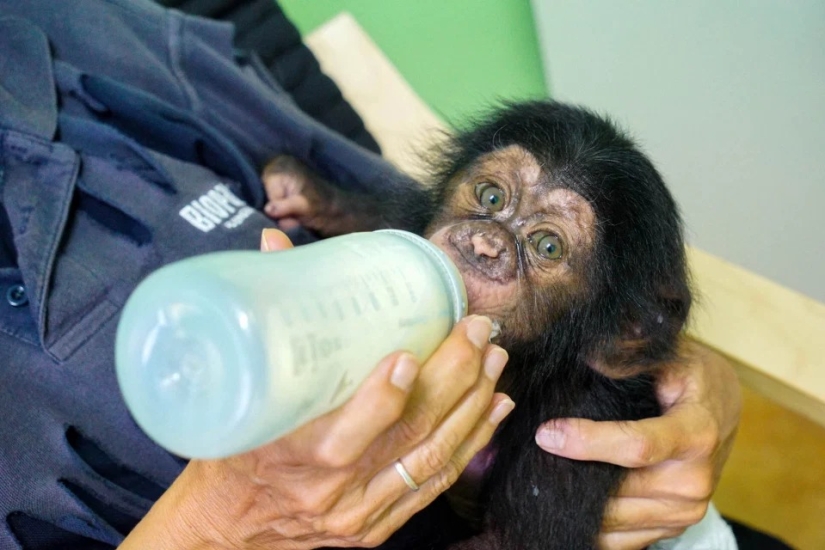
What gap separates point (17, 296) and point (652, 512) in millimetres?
721

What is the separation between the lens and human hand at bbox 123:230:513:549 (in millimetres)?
405

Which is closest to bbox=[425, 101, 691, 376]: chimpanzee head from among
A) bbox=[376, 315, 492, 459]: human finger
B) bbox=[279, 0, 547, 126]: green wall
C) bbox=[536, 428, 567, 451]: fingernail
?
bbox=[536, 428, 567, 451]: fingernail

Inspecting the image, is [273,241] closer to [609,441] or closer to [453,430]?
[453,430]

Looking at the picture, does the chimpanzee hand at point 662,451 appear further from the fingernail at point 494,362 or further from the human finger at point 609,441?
the fingernail at point 494,362

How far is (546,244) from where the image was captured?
711mm

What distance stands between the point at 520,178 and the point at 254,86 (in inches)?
18.1

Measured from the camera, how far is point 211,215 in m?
0.81

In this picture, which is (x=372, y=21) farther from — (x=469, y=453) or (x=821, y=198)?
(x=469, y=453)

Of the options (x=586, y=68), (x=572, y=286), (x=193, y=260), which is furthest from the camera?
(x=586, y=68)

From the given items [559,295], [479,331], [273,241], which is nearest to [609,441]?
[559,295]

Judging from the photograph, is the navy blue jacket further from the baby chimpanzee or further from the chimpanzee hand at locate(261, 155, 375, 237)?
the baby chimpanzee

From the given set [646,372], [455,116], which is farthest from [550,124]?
[455,116]

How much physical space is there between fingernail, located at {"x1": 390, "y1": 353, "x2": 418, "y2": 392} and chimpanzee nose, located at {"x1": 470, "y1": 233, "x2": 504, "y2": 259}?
0.28 m

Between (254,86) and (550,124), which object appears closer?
(550,124)
